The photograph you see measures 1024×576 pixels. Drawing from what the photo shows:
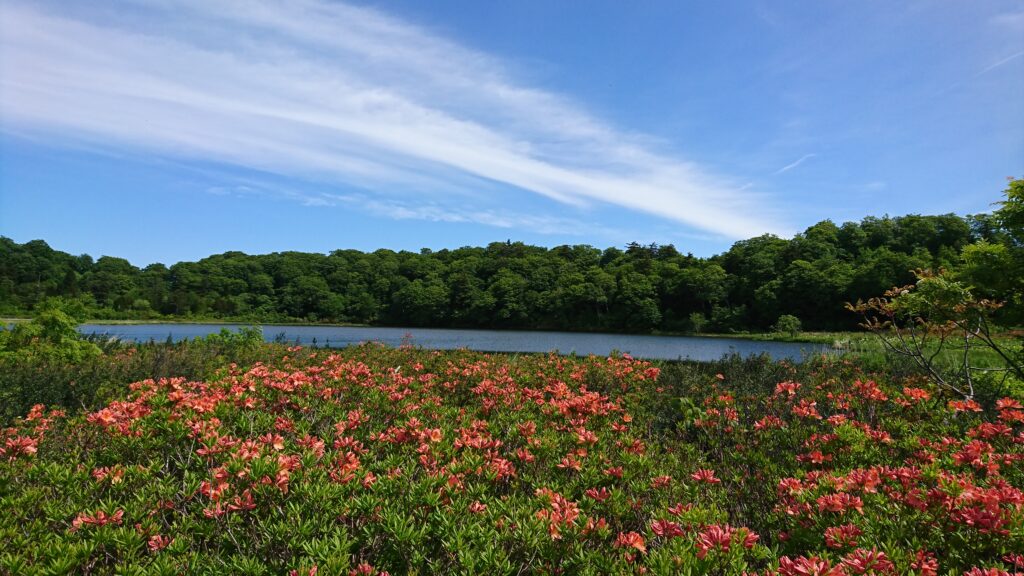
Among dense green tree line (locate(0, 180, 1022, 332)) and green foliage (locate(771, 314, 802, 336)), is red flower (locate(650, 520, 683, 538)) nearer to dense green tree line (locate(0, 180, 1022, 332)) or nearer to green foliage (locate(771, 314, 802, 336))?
green foliage (locate(771, 314, 802, 336))

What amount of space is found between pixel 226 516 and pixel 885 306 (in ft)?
26.1

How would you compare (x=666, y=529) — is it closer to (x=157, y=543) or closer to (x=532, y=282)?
(x=157, y=543)

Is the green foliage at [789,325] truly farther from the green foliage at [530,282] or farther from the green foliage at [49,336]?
the green foliage at [49,336]

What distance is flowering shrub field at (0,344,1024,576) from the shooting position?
6.07 feet

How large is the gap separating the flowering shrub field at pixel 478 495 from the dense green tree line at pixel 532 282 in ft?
209

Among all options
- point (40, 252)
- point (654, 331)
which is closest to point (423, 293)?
point (654, 331)

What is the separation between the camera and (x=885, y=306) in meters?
6.79

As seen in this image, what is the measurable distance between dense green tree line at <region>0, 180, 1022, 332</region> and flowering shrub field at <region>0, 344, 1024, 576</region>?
6372 cm

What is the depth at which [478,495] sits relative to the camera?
7.83 feet

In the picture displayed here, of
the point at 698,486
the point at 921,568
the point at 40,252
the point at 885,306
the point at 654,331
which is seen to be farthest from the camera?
the point at 40,252

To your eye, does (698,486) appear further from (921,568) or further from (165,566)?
(165,566)

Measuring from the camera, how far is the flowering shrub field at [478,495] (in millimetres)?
1849

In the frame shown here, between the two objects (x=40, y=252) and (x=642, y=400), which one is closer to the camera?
(x=642, y=400)

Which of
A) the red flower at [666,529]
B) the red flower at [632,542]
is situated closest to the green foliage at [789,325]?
the red flower at [666,529]
